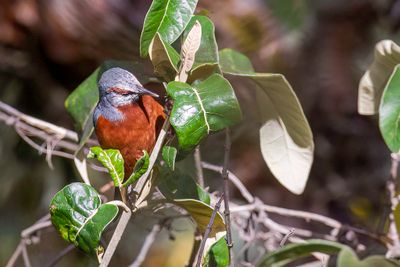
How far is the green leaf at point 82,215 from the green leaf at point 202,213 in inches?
6.4

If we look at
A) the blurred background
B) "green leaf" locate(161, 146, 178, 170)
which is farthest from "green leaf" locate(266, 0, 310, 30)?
"green leaf" locate(161, 146, 178, 170)

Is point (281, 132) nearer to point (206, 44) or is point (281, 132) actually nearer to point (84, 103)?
point (206, 44)

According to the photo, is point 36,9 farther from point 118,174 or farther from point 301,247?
point 301,247

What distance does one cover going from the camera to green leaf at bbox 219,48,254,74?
1499 millimetres

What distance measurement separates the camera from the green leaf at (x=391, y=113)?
129cm

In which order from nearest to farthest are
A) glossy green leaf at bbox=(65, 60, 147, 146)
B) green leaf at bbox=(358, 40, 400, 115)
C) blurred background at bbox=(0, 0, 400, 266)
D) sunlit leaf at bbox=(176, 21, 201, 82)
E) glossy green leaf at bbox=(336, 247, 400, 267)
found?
1. glossy green leaf at bbox=(336, 247, 400, 267)
2. sunlit leaf at bbox=(176, 21, 201, 82)
3. green leaf at bbox=(358, 40, 400, 115)
4. glossy green leaf at bbox=(65, 60, 147, 146)
5. blurred background at bbox=(0, 0, 400, 266)

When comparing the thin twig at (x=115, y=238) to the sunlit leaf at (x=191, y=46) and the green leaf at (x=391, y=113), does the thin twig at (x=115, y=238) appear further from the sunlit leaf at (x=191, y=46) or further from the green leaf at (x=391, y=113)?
the green leaf at (x=391, y=113)

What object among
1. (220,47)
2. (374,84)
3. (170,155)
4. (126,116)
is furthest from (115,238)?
(220,47)

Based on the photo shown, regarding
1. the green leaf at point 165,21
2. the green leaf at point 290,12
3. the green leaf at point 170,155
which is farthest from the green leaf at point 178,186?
the green leaf at point 290,12

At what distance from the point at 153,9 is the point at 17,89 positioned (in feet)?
5.93

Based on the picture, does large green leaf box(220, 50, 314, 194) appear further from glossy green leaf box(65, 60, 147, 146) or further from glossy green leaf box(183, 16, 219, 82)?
glossy green leaf box(65, 60, 147, 146)

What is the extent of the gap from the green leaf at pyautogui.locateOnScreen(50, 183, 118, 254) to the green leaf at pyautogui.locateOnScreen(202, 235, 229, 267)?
0.18 meters

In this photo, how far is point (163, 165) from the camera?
1441mm

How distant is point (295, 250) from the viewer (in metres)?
1.07
